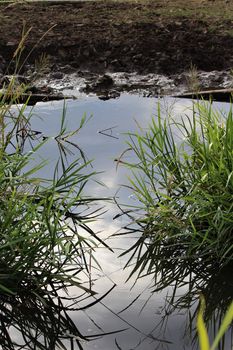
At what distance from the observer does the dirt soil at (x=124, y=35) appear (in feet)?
20.0

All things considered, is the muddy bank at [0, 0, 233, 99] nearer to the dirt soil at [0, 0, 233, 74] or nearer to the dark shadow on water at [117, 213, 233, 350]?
the dirt soil at [0, 0, 233, 74]

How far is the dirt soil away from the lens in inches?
240

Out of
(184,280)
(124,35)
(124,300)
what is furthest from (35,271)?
(124,35)

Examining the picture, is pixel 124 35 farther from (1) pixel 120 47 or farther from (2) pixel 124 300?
(2) pixel 124 300

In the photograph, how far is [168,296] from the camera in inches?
104

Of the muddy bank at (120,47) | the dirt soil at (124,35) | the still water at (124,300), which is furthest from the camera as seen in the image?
the dirt soil at (124,35)

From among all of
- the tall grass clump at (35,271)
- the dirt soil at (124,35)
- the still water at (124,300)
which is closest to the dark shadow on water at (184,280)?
the still water at (124,300)

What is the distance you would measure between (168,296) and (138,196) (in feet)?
1.79

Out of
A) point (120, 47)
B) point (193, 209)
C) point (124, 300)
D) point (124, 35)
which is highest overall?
point (124, 35)

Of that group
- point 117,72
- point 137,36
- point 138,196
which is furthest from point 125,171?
point 137,36

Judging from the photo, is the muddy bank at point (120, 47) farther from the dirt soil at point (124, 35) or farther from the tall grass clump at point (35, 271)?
the tall grass clump at point (35, 271)

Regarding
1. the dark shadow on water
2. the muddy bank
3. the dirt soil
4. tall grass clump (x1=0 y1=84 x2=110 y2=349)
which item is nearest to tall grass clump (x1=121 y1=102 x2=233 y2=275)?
the dark shadow on water

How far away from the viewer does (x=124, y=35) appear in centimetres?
651

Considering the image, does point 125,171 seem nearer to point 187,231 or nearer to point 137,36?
point 187,231
